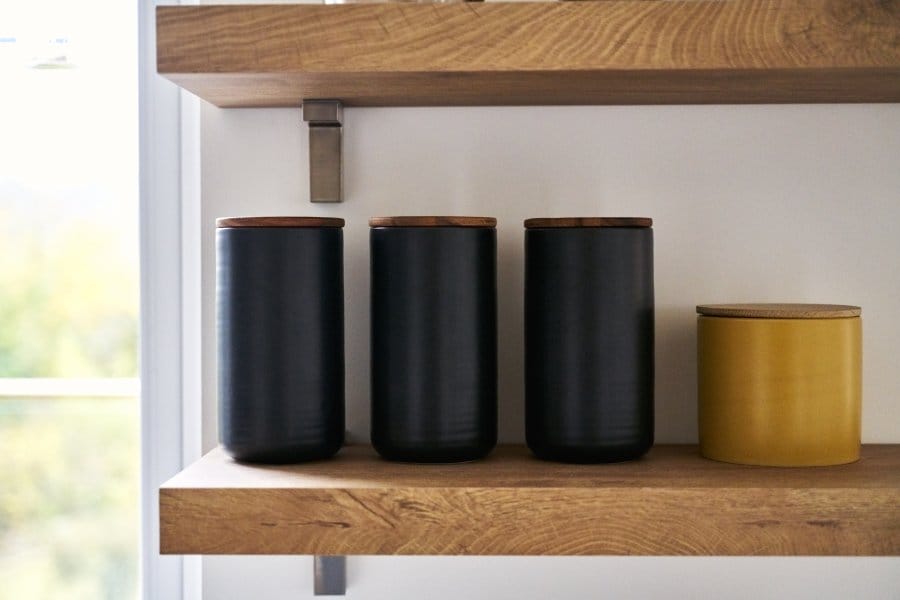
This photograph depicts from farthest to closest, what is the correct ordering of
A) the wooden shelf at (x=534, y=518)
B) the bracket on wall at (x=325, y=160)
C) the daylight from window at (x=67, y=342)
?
the daylight from window at (x=67, y=342)
the bracket on wall at (x=325, y=160)
the wooden shelf at (x=534, y=518)

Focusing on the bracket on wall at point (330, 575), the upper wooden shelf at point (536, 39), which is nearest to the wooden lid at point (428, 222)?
the upper wooden shelf at point (536, 39)

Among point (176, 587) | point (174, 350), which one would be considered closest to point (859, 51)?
point (174, 350)

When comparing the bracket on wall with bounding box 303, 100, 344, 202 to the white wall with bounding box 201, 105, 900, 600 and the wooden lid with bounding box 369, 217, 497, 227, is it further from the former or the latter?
the wooden lid with bounding box 369, 217, 497, 227

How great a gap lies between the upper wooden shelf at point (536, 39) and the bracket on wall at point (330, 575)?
0.55 metres

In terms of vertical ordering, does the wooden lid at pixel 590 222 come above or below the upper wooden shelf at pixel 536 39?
below

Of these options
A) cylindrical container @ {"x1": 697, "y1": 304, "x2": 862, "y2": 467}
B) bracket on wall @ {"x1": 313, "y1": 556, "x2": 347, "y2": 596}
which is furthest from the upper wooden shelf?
bracket on wall @ {"x1": 313, "y1": 556, "x2": 347, "y2": 596}

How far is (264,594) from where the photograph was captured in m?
1.06

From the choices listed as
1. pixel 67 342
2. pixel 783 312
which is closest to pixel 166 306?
pixel 67 342

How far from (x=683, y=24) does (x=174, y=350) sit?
26.7 inches

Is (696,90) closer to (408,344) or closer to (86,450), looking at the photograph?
(408,344)

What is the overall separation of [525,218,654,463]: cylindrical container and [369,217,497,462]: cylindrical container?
7cm

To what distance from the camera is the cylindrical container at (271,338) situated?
2.90ft

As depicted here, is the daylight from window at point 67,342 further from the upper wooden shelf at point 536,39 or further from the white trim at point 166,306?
the upper wooden shelf at point 536,39

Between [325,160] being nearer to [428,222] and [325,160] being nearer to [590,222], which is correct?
[428,222]
